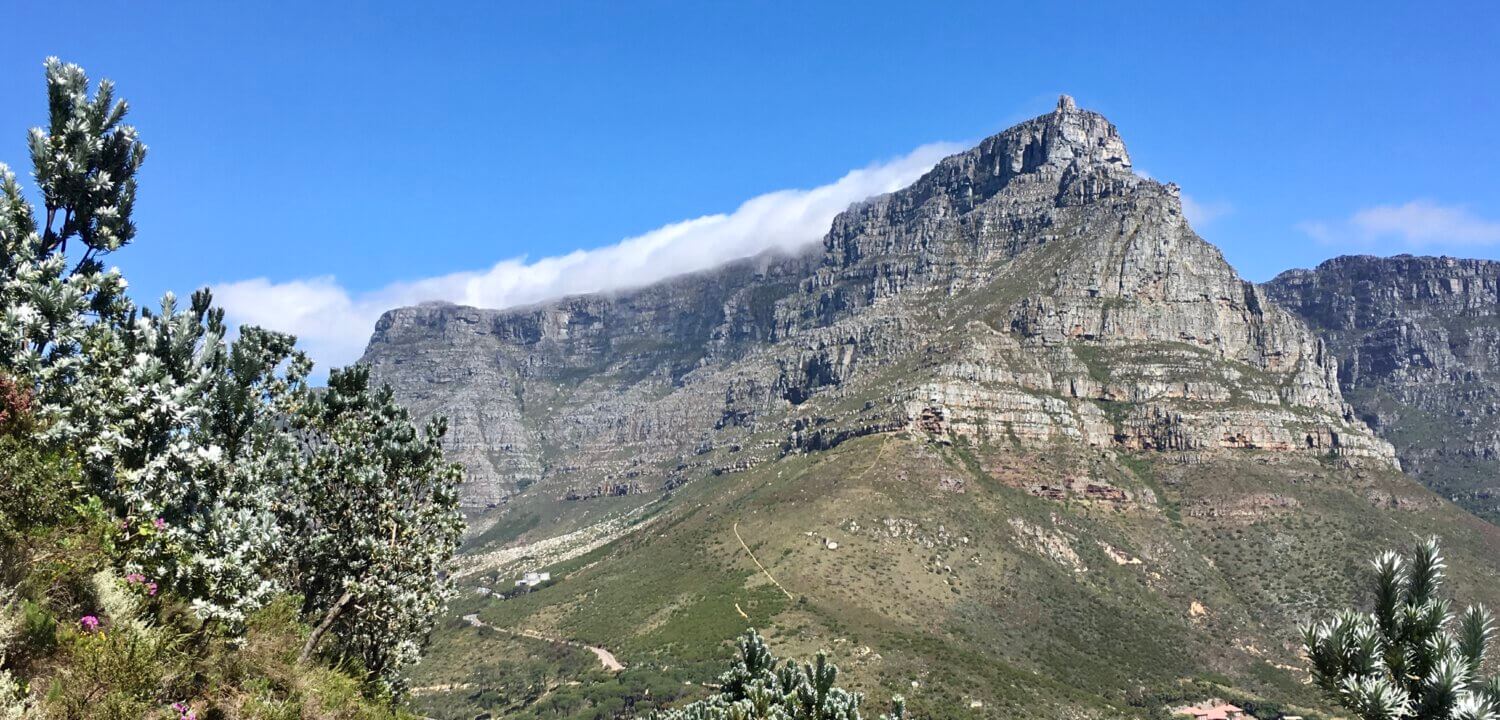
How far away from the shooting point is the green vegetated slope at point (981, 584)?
10869 centimetres

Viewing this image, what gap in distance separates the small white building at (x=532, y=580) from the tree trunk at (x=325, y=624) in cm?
17294

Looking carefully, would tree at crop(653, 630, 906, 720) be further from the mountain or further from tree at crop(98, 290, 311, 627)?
the mountain

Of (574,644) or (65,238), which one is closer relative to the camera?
(65,238)

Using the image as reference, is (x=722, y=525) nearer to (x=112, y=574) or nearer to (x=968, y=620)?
(x=968, y=620)

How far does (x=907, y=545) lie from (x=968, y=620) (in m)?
17.4

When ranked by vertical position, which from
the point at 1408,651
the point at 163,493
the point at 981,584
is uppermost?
the point at 163,493

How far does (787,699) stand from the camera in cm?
2006

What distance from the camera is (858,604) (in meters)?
119

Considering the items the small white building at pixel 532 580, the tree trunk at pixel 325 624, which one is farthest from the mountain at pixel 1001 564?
the tree trunk at pixel 325 624

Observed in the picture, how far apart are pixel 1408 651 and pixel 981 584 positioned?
126 meters

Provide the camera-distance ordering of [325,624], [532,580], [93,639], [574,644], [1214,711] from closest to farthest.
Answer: [93,639], [325,624], [1214,711], [574,644], [532,580]

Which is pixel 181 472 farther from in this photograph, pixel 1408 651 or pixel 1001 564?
pixel 1001 564

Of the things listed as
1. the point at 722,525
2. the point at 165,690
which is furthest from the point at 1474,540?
the point at 165,690


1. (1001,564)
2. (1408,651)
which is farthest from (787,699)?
(1001,564)
